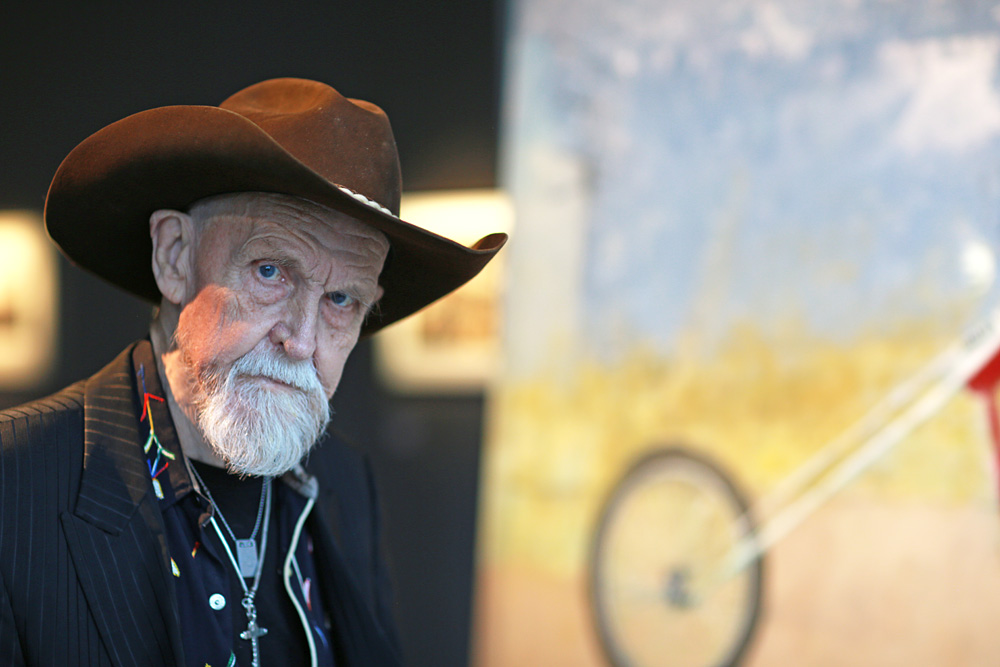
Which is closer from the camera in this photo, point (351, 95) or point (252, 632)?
point (252, 632)

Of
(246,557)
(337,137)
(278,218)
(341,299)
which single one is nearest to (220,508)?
(246,557)

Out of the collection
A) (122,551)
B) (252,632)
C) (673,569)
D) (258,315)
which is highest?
(258,315)

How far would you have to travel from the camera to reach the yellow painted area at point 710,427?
7.27 feet

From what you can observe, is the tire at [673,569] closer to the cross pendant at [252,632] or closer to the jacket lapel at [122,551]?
the cross pendant at [252,632]

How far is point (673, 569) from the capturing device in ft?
8.43

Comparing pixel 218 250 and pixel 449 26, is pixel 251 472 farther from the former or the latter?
pixel 449 26

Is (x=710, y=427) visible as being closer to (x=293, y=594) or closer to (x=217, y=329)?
(x=293, y=594)

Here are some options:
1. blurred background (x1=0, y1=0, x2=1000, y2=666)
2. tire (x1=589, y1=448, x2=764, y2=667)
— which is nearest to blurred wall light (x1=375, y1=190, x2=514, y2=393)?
blurred background (x1=0, y1=0, x2=1000, y2=666)

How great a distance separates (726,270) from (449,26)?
142 centimetres

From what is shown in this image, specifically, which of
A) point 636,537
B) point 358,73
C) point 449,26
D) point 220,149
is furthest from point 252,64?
point 636,537

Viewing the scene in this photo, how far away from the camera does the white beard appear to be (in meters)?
1.42

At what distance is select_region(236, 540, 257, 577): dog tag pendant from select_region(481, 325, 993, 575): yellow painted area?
140 centimetres

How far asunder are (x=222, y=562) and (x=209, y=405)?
0.30 m

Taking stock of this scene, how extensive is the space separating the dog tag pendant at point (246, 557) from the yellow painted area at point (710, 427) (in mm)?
1395
